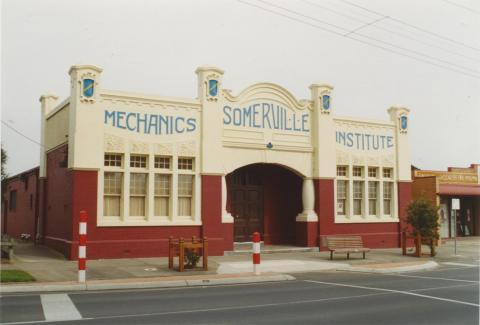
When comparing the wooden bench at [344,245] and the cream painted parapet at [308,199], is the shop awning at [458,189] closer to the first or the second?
the cream painted parapet at [308,199]

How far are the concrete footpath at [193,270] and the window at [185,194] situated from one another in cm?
202

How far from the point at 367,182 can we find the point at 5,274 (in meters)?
16.3

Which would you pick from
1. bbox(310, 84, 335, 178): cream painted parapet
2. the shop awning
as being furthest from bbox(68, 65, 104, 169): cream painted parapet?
the shop awning

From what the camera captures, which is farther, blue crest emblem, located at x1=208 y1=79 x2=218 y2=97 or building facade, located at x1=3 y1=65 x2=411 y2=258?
blue crest emblem, located at x1=208 y1=79 x2=218 y2=97

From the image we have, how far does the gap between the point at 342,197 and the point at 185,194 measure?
7.60 meters

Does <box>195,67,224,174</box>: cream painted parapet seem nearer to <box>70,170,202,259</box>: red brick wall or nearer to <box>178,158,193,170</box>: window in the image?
<box>178,158,193,170</box>: window

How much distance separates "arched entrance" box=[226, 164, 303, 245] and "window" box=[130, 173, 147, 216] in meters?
4.70

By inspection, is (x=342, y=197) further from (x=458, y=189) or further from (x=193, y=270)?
(x=193, y=270)

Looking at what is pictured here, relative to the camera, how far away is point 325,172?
23.3 meters

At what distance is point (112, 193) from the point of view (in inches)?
749

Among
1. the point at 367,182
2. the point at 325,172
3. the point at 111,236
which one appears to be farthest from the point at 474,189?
the point at 111,236

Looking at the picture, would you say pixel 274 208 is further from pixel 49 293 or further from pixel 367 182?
pixel 49 293

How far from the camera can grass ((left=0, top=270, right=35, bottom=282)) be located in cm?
1270

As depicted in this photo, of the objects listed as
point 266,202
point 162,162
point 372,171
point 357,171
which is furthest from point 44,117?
point 372,171
